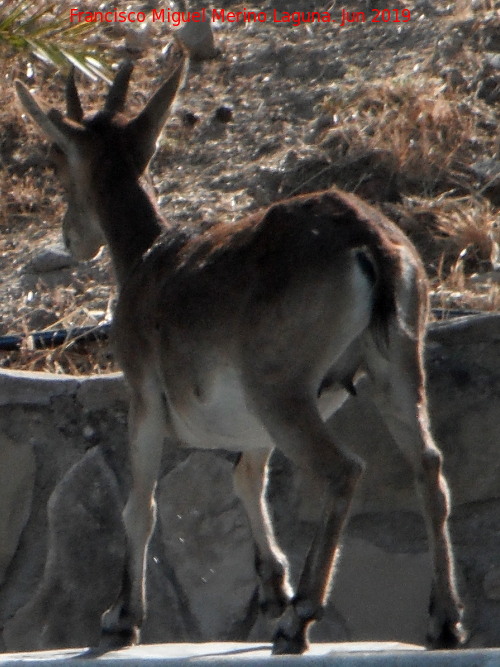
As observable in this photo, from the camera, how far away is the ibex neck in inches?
201

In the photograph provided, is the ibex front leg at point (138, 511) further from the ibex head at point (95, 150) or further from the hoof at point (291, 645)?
the ibex head at point (95, 150)

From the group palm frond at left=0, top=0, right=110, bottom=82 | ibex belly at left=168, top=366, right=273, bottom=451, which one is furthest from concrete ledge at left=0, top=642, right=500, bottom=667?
palm frond at left=0, top=0, right=110, bottom=82

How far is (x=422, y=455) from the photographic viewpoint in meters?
3.88

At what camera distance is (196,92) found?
8.52m

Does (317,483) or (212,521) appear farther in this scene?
(212,521)

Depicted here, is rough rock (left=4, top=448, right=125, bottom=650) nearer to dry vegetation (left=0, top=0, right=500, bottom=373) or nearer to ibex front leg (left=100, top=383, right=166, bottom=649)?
ibex front leg (left=100, top=383, right=166, bottom=649)

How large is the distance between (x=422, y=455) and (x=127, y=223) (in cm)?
185

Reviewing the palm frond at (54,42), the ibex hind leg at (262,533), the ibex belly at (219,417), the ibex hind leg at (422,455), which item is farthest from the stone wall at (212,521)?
the palm frond at (54,42)

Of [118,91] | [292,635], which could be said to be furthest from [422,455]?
[118,91]

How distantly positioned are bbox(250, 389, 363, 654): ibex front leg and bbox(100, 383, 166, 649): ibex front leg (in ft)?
2.67

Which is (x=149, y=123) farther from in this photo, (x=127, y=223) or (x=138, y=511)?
(x=138, y=511)

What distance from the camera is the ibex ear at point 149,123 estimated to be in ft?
A: 17.5

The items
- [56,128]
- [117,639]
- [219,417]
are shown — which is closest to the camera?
[219,417]

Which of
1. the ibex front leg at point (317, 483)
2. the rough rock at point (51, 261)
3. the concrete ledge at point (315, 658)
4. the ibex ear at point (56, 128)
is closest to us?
the concrete ledge at point (315, 658)
